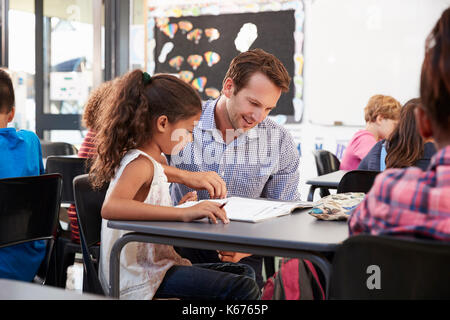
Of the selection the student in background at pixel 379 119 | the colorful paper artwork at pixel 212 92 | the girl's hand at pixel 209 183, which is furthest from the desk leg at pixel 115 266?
the colorful paper artwork at pixel 212 92

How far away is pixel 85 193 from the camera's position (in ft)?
5.70

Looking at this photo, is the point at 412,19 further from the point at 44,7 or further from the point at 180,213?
the point at 180,213

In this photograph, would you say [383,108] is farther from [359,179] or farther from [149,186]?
[149,186]

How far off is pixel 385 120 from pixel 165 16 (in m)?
2.75

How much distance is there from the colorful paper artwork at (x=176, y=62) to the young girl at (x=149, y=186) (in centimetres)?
395

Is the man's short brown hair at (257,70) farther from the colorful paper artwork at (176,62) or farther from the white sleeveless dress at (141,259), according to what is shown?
the colorful paper artwork at (176,62)

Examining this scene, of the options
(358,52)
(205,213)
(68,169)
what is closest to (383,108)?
(358,52)

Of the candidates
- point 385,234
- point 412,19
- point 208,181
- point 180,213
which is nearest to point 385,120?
point 412,19

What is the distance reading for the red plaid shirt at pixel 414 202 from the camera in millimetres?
907

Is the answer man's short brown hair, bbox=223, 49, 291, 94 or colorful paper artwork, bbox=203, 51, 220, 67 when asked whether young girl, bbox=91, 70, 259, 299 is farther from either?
colorful paper artwork, bbox=203, 51, 220, 67

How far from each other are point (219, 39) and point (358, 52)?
55.1 inches

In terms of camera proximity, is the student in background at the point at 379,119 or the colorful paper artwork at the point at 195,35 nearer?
the student in background at the point at 379,119

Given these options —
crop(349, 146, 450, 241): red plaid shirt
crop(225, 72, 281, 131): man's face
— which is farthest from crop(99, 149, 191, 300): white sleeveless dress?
crop(349, 146, 450, 241): red plaid shirt

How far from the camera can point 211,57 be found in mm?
5527
